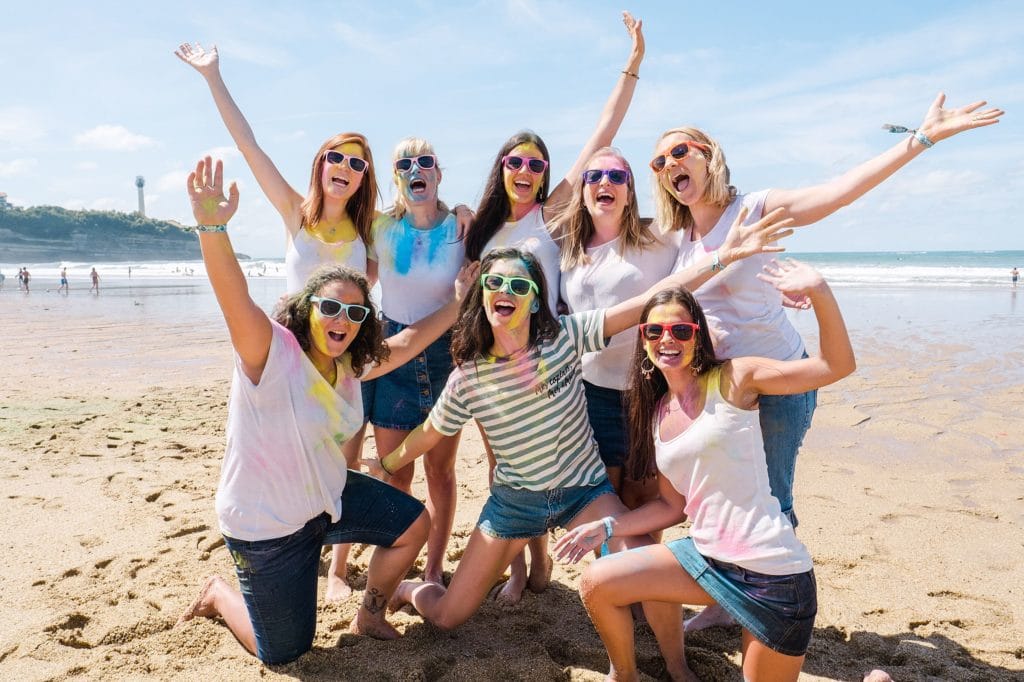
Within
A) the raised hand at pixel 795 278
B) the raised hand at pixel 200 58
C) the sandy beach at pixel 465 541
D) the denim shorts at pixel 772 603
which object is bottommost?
the sandy beach at pixel 465 541

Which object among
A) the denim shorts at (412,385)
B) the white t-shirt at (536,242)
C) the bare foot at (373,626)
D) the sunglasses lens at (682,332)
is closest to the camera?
the sunglasses lens at (682,332)

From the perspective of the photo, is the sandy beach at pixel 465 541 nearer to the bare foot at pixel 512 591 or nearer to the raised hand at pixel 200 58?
the bare foot at pixel 512 591

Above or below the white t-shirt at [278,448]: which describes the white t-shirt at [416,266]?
above

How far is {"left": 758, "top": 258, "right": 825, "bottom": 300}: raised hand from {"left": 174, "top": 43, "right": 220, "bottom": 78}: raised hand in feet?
13.0

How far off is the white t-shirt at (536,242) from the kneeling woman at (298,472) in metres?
1.03

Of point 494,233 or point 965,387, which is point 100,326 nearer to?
point 494,233

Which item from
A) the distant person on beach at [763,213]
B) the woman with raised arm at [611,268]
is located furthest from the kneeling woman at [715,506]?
the woman with raised arm at [611,268]

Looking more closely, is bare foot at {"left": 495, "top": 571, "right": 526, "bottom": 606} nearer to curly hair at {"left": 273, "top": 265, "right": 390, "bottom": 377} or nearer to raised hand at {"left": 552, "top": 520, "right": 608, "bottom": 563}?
raised hand at {"left": 552, "top": 520, "right": 608, "bottom": 563}

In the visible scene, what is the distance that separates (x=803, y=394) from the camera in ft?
11.3

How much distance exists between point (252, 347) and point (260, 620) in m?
1.54

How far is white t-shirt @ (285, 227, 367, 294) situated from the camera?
4.23m

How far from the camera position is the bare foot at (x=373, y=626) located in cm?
380

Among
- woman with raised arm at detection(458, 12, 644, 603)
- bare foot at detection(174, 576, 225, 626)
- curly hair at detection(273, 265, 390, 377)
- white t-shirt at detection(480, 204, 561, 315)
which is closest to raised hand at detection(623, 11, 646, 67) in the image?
woman with raised arm at detection(458, 12, 644, 603)

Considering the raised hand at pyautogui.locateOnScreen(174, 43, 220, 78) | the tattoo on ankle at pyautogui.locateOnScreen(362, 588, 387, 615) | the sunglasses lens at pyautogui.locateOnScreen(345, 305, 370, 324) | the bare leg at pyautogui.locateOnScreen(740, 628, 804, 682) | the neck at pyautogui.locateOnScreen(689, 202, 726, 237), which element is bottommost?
the tattoo on ankle at pyautogui.locateOnScreen(362, 588, 387, 615)
